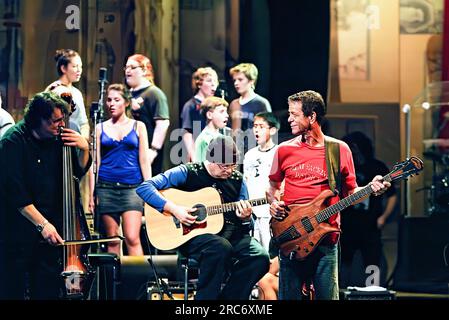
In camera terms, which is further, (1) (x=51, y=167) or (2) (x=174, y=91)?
(2) (x=174, y=91)

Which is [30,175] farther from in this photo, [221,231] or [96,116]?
[221,231]

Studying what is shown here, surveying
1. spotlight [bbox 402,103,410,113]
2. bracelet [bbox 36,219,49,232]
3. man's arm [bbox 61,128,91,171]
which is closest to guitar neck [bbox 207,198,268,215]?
man's arm [bbox 61,128,91,171]

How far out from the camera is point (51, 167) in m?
7.51

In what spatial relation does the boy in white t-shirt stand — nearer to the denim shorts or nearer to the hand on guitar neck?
the hand on guitar neck

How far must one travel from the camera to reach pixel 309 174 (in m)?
7.35

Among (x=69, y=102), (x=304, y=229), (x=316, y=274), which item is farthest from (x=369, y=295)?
(x=69, y=102)

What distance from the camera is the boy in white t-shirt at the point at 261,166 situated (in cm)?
782

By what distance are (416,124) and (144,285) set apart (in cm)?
247

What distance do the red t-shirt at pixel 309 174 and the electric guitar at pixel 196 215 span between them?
34 centimetres

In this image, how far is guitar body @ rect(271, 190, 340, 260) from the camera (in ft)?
23.8

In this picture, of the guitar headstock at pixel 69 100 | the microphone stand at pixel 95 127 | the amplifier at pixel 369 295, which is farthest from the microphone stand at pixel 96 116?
the amplifier at pixel 369 295

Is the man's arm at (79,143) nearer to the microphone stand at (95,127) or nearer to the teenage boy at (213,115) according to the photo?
the microphone stand at (95,127)
